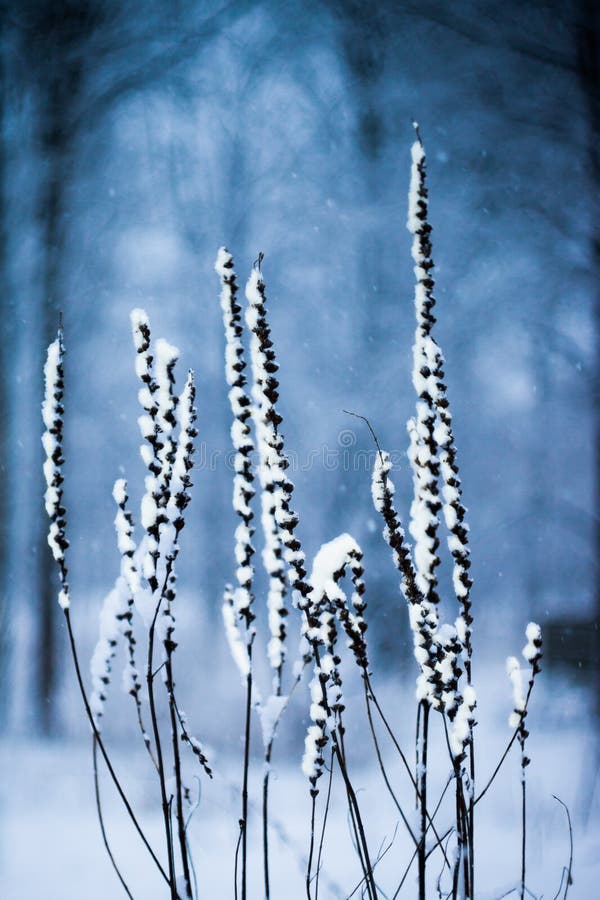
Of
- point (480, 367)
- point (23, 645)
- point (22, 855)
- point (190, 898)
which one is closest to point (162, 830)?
point (22, 855)

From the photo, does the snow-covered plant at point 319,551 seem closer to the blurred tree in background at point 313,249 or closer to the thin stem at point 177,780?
the thin stem at point 177,780

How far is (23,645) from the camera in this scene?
4.37 ft

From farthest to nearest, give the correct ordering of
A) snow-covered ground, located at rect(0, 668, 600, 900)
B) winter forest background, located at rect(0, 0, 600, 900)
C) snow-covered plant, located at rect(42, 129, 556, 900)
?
winter forest background, located at rect(0, 0, 600, 900), snow-covered ground, located at rect(0, 668, 600, 900), snow-covered plant, located at rect(42, 129, 556, 900)

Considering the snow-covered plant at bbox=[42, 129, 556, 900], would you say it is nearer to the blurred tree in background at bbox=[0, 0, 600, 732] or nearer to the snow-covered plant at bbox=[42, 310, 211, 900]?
the snow-covered plant at bbox=[42, 310, 211, 900]

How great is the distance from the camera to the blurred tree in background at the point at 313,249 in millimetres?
1335

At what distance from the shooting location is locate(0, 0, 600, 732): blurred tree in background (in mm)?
1335

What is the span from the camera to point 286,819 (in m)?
1.22

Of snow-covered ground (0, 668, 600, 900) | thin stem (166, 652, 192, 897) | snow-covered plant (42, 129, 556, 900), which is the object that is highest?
snow-covered plant (42, 129, 556, 900)

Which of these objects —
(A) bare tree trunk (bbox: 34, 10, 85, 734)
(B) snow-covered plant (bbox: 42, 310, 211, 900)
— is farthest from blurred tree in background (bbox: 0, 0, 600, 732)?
(B) snow-covered plant (bbox: 42, 310, 211, 900)

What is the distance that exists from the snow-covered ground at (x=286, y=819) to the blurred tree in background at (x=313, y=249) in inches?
5.5

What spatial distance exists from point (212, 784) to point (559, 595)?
0.76 meters

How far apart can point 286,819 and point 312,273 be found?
1.05 meters

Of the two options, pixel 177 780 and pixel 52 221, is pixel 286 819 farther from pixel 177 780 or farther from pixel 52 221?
pixel 52 221

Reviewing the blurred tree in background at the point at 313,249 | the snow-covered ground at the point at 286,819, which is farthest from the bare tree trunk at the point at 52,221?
the snow-covered ground at the point at 286,819
